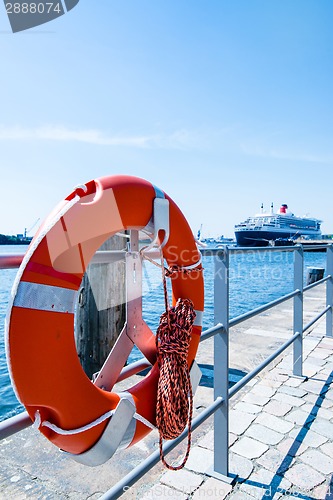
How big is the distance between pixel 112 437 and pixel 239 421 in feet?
4.65

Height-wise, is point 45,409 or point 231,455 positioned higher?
point 45,409

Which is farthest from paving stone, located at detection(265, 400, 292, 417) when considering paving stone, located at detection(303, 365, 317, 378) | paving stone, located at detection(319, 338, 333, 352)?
paving stone, located at detection(319, 338, 333, 352)

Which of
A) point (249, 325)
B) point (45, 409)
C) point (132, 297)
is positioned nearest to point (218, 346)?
point (132, 297)

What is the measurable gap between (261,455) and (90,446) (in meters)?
1.22

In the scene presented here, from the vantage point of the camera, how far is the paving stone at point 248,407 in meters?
2.34

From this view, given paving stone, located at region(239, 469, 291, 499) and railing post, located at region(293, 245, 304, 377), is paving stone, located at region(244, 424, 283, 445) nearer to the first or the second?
paving stone, located at region(239, 469, 291, 499)

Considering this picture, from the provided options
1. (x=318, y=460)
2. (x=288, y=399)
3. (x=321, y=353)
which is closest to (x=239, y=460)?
(x=318, y=460)

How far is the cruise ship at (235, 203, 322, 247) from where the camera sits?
51.1 metres

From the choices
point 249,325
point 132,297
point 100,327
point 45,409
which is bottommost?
point 249,325

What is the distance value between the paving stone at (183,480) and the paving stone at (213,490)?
3 cm

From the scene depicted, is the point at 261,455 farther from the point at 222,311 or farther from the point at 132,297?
the point at 132,297

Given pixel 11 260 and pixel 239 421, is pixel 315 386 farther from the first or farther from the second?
pixel 11 260

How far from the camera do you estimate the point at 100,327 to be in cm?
272

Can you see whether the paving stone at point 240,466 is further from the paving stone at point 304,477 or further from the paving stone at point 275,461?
the paving stone at point 304,477
